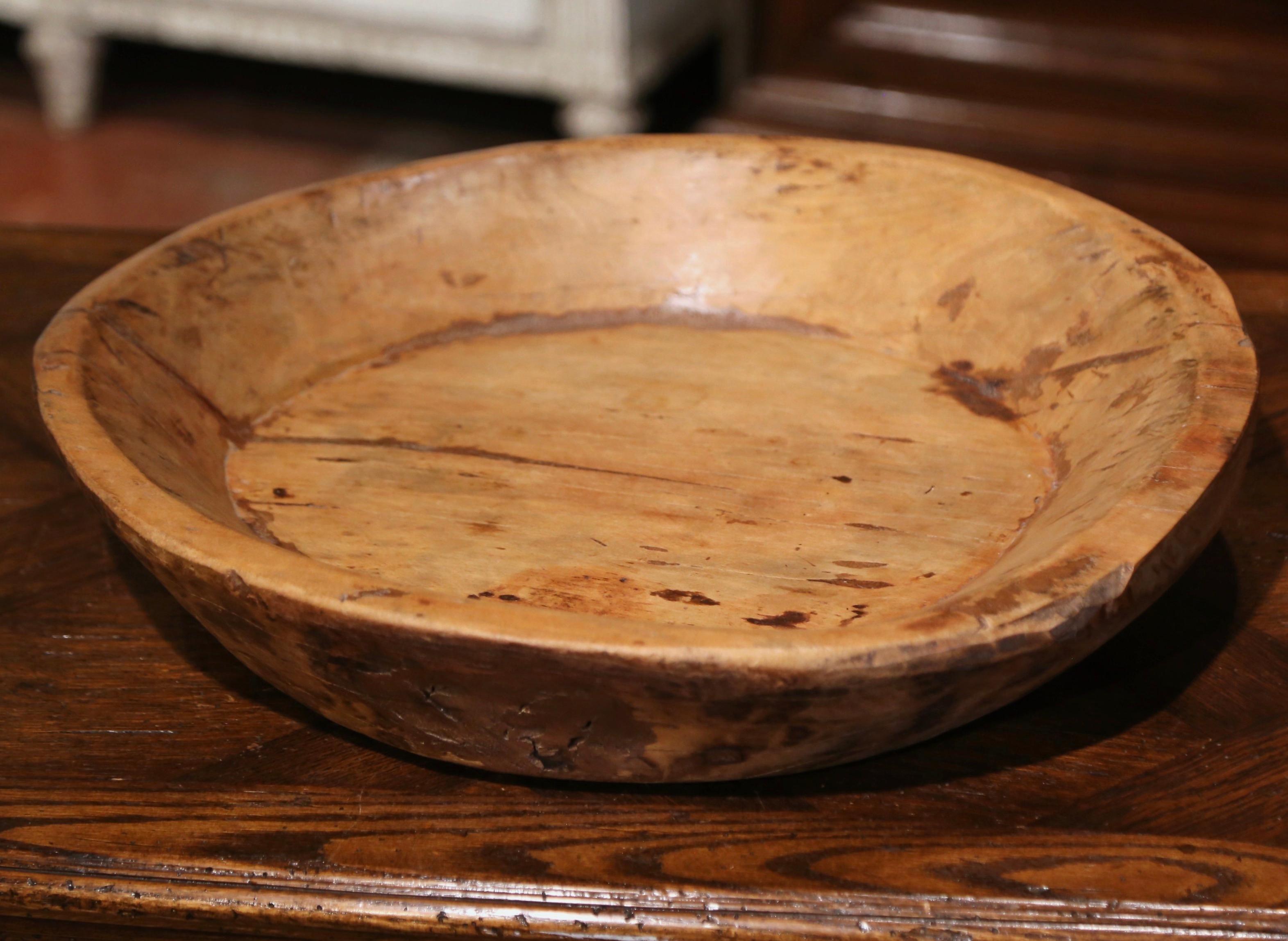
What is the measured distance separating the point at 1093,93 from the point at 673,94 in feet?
2.69

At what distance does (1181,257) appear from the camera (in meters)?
0.71

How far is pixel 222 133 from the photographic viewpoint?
2.46 meters

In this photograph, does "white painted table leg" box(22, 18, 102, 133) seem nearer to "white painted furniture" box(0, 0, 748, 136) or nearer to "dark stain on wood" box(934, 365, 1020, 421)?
"white painted furniture" box(0, 0, 748, 136)

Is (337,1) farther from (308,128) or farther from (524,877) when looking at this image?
(524,877)

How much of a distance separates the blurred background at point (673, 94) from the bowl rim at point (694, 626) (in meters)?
1.27

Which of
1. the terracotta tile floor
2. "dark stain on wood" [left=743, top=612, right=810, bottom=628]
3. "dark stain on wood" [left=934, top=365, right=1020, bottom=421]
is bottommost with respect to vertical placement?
the terracotta tile floor

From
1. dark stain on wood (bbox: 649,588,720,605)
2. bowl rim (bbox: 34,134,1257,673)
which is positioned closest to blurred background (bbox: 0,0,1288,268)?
bowl rim (bbox: 34,134,1257,673)

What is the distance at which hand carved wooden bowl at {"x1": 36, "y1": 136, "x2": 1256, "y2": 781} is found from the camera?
46cm

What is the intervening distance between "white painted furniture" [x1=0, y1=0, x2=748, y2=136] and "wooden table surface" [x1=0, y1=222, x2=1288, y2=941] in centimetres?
149

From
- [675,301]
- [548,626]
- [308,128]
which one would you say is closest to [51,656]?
[548,626]

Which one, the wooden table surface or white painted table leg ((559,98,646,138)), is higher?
white painted table leg ((559,98,646,138))

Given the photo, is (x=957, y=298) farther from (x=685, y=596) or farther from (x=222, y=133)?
(x=222, y=133)

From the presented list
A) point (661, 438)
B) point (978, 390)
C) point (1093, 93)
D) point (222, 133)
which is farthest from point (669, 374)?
point (222, 133)

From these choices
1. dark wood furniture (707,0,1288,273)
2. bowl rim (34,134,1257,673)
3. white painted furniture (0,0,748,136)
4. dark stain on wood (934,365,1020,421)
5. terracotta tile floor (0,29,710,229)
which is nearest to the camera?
bowl rim (34,134,1257,673)
